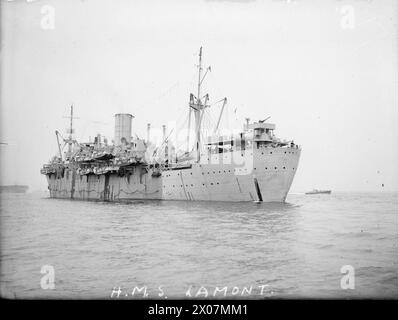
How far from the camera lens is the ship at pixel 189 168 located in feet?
93.6

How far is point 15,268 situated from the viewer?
25.0ft

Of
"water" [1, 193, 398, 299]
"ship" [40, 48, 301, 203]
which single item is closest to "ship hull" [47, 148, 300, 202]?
"ship" [40, 48, 301, 203]

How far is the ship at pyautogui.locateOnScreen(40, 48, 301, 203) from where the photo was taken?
28.5 m

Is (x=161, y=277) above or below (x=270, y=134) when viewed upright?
below

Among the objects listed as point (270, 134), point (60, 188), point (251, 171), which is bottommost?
point (60, 188)

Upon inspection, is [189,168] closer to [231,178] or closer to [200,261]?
[231,178]

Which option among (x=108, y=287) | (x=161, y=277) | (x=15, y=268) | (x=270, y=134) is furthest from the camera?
(x=270, y=134)

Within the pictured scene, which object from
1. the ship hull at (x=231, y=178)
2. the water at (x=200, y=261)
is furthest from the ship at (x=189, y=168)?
the water at (x=200, y=261)

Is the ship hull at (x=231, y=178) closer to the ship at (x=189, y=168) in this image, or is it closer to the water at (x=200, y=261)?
the ship at (x=189, y=168)

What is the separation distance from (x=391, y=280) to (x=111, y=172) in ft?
126

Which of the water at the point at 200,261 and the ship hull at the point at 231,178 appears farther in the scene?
the ship hull at the point at 231,178

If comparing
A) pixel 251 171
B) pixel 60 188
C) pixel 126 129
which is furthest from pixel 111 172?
pixel 251 171
